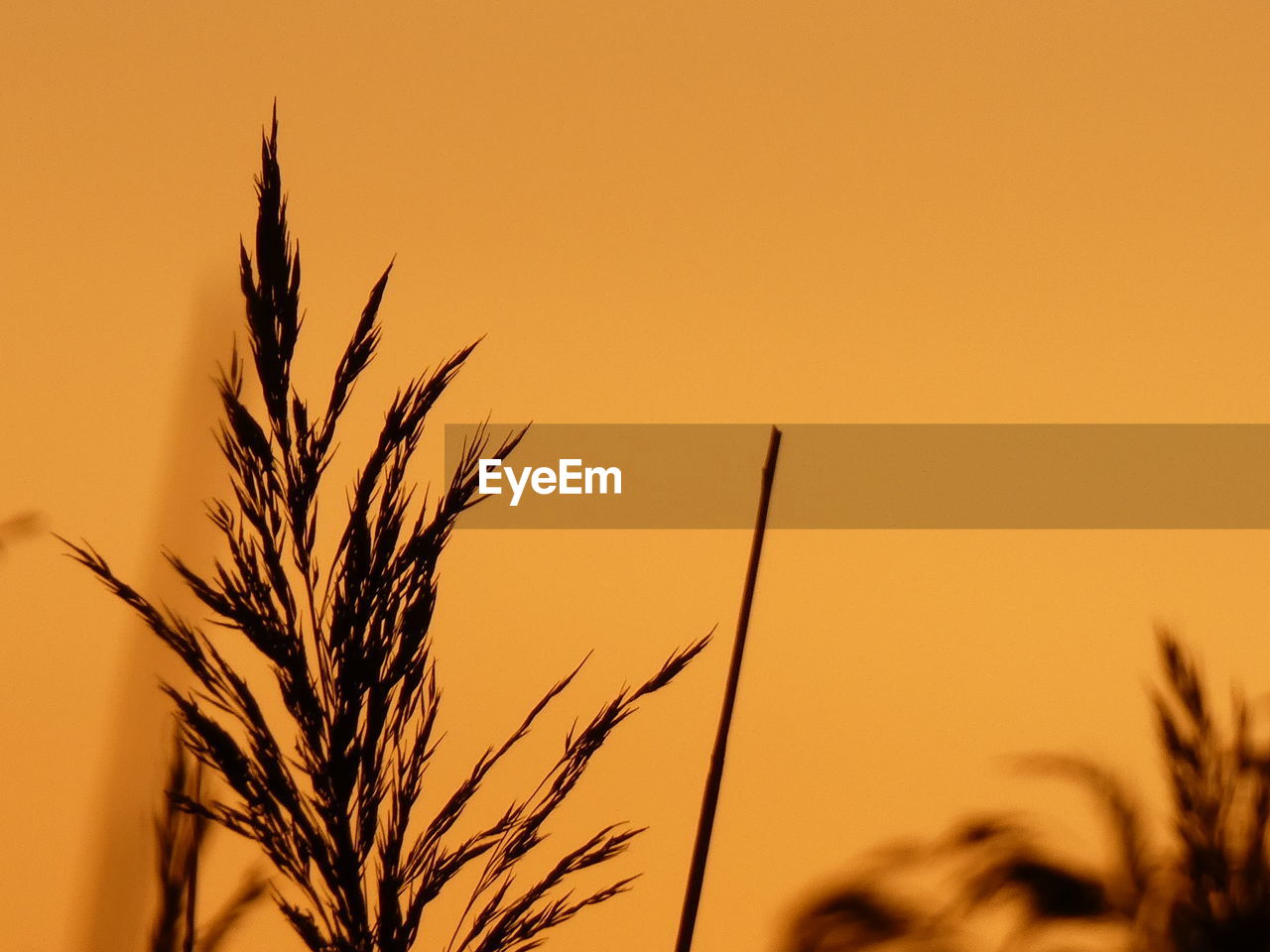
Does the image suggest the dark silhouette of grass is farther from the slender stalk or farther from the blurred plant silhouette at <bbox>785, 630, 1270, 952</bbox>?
the blurred plant silhouette at <bbox>785, 630, 1270, 952</bbox>

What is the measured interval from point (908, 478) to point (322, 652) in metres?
1.89

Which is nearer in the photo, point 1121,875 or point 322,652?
point 322,652

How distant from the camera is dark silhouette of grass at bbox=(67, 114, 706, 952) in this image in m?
1.13

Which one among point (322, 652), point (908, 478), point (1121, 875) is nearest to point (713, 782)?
point (322, 652)

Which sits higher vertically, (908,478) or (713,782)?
(908,478)

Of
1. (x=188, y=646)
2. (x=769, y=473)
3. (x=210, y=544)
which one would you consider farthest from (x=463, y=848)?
(x=210, y=544)

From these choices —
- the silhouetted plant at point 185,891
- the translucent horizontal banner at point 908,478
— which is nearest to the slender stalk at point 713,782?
the translucent horizontal banner at point 908,478

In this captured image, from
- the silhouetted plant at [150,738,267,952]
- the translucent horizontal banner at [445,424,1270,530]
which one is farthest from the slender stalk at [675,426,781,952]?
the silhouetted plant at [150,738,267,952]

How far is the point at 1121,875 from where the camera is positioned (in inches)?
109

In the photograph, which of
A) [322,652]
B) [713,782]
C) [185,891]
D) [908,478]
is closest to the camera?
[322,652]

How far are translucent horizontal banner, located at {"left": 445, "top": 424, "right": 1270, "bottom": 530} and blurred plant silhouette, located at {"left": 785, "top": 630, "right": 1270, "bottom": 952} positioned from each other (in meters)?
0.35

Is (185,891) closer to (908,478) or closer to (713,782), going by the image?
(713,782)

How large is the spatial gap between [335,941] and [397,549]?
390mm

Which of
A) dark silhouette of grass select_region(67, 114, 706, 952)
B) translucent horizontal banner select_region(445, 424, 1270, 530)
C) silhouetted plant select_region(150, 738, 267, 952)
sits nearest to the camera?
dark silhouette of grass select_region(67, 114, 706, 952)
